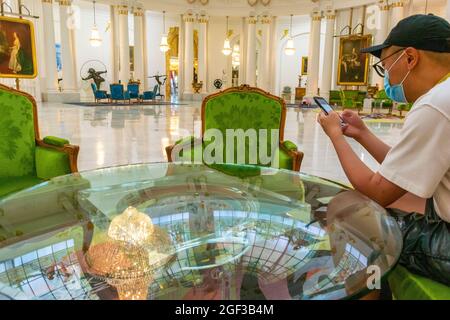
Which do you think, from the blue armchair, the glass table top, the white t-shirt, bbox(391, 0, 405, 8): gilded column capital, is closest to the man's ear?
the white t-shirt

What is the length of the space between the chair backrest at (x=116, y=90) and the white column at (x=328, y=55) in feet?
33.3

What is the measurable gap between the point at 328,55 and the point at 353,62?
1.47 metres

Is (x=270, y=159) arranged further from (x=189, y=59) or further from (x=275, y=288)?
(x=189, y=59)

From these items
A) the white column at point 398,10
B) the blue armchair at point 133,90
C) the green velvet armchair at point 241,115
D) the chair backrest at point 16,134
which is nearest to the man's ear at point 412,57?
the green velvet armchair at point 241,115

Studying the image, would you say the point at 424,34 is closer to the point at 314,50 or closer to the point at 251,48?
the point at 314,50

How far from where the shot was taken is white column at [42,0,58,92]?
16.8 meters

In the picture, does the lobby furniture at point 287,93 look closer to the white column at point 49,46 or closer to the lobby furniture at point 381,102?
the lobby furniture at point 381,102

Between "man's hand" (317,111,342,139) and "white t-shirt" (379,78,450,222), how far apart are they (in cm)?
40

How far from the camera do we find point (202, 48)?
22219 mm

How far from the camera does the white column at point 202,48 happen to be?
2194 centimetres

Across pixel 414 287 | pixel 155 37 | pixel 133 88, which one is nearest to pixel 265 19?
pixel 155 37

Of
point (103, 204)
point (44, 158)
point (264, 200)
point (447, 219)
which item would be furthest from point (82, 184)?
point (447, 219)

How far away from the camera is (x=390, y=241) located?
4.67 ft

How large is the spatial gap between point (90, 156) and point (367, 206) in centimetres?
503
